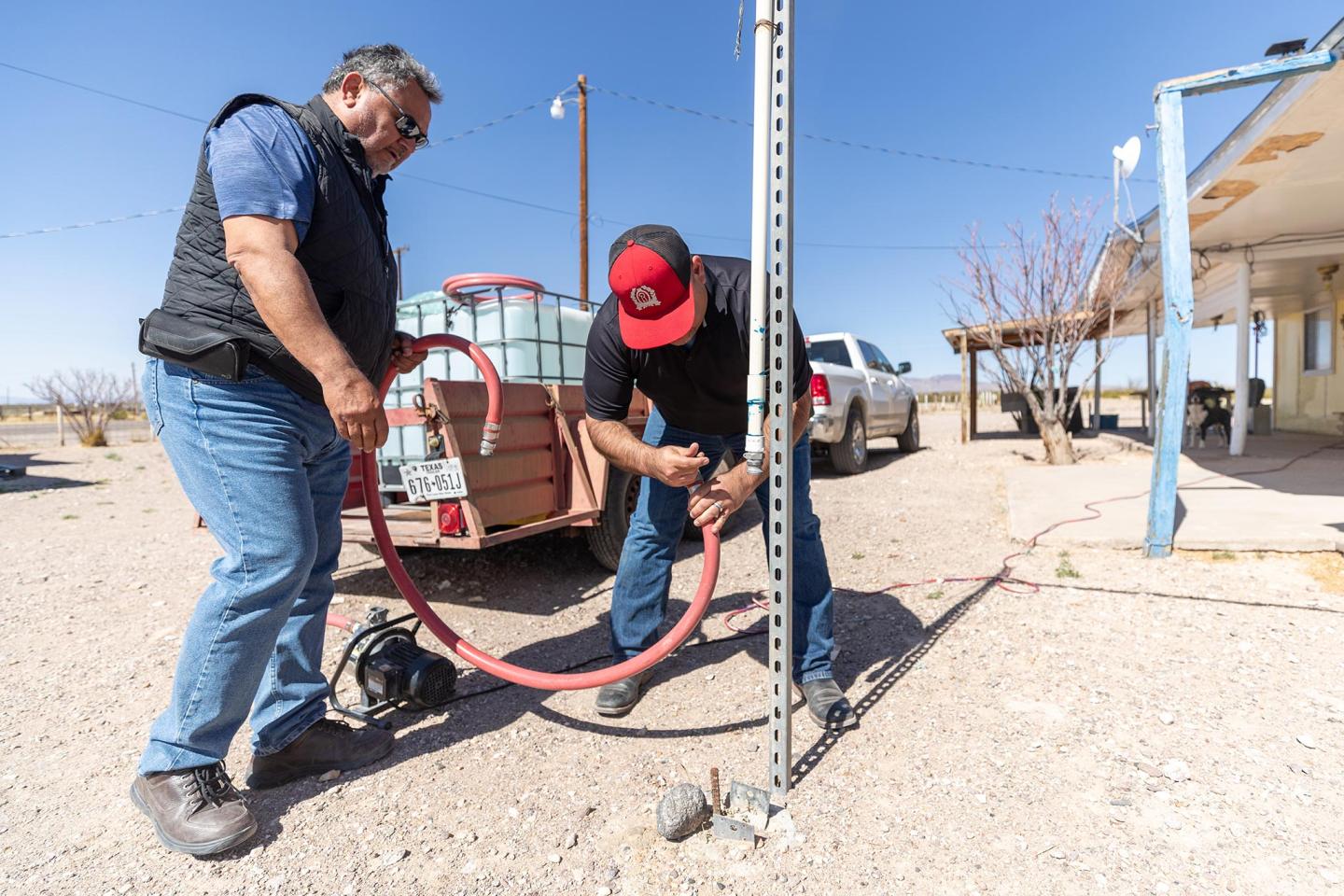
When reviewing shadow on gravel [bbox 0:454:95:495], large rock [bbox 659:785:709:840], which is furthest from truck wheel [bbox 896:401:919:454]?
shadow on gravel [bbox 0:454:95:495]

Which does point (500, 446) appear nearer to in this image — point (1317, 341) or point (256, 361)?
point (256, 361)

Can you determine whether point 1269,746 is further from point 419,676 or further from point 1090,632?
point 419,676

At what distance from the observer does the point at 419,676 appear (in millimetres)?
2547

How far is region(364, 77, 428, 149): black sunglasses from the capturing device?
6.47 ft

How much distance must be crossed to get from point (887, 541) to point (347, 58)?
4615 millimetres

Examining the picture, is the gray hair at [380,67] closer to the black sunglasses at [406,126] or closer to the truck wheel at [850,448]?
the black sunglasses at [406,126]

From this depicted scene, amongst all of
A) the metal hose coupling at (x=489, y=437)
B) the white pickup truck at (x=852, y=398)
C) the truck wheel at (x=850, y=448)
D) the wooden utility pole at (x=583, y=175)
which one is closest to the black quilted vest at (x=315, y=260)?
the metal hose coupling at (x=489, y=437)

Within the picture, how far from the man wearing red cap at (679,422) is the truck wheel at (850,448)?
635 cm

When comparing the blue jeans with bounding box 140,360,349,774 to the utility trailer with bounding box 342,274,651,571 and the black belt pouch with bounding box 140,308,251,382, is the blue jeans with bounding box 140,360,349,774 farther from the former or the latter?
the utility trailer with bounding box 342,274,651,571

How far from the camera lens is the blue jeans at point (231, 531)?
184 centimetres

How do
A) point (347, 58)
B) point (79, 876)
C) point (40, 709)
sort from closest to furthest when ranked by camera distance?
point (79, 876) < point (347, 58) < point (40, 709)

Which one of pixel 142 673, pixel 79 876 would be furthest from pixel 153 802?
pixel 142 673

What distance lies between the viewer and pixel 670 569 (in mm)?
2688

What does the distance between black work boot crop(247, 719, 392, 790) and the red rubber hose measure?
383 millimetres
